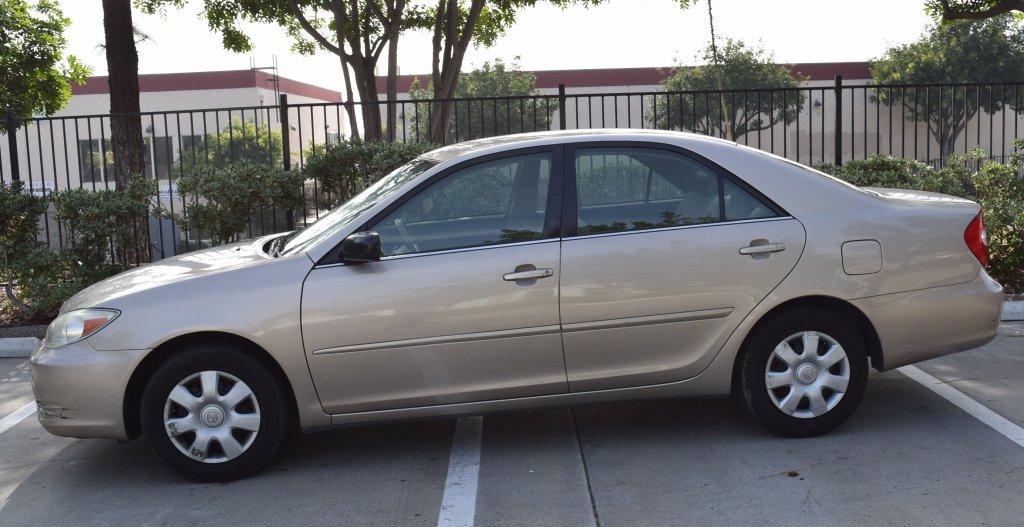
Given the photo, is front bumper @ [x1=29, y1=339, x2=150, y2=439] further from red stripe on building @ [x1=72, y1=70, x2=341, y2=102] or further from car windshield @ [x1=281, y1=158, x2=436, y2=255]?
red stripe on building @ [x1=72, y1=70, x2=341, y2=102]

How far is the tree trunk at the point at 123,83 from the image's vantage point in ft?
38.5

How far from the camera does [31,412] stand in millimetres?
6664

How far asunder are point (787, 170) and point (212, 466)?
3224 mm

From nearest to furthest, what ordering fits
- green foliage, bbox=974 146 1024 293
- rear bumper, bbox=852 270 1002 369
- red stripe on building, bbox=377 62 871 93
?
rear bumper, bbox=852 270 1002 369
green foliage, bbox=974 146 1024 293
red stripe on building, bbox=377 62 871 93

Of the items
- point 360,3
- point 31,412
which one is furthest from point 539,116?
point 31,412

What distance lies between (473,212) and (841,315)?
196cm

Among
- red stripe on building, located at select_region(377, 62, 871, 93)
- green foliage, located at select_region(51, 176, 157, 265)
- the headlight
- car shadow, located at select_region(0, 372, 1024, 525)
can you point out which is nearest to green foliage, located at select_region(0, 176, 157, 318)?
green foliage, located at select_region(51, 176, 157, 265)

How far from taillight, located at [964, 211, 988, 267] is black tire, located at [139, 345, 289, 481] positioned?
11.7 ft

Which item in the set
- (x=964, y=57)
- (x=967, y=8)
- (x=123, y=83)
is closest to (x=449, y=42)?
(x=123, y=83)

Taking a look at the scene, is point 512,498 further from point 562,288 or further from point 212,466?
point 212,466

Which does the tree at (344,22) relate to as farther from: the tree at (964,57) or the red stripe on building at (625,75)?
the tree at (964,57)

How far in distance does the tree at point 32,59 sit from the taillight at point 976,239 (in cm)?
1829

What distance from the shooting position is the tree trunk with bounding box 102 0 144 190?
11.7 metres

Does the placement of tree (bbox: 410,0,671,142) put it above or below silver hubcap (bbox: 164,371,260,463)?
above
